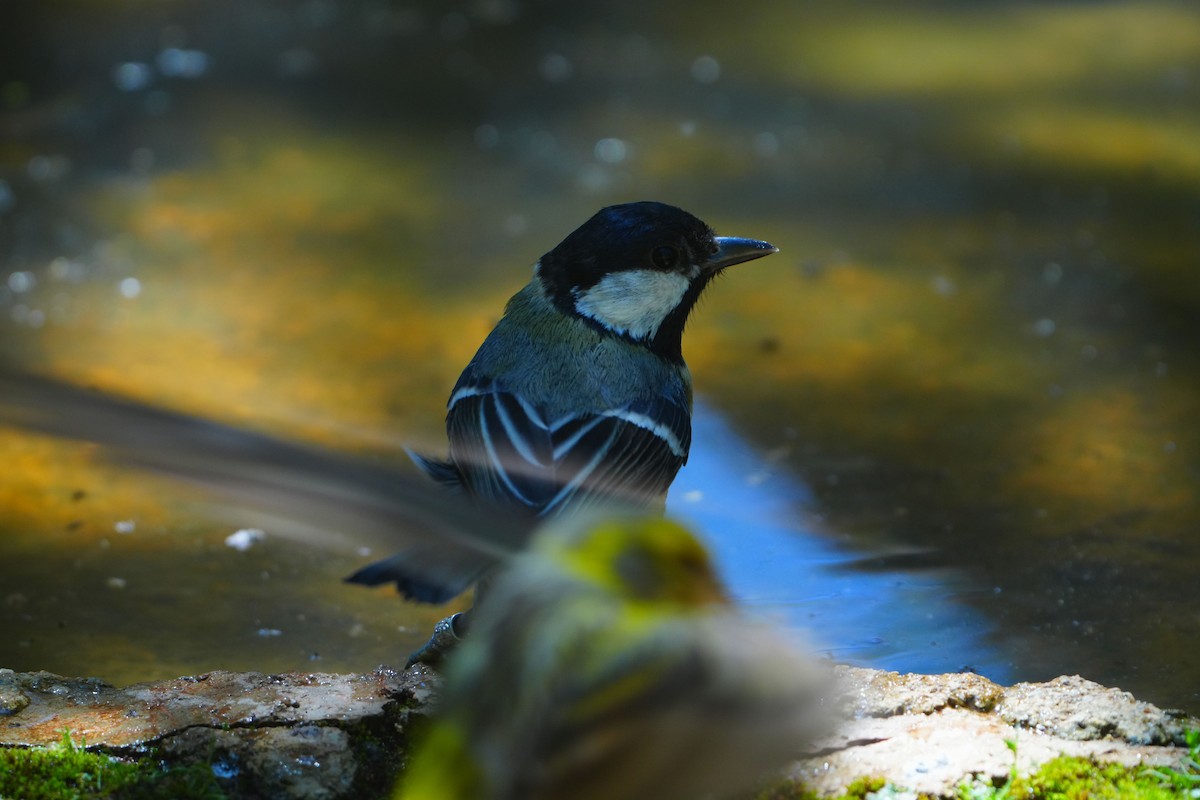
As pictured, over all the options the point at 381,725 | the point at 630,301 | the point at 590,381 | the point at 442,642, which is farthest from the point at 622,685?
the point at 630,301

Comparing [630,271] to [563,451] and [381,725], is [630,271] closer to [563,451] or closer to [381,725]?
[563,451]

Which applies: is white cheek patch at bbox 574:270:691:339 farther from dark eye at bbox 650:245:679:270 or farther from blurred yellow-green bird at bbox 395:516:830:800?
blurred yellow-green bird at bbox 395:516:830:800

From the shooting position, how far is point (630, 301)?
12.7 feet

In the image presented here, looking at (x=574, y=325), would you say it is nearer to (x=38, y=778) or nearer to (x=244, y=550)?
(x=244, y=550)

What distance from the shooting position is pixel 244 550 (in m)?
4.41

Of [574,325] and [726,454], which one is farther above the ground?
[574,325]

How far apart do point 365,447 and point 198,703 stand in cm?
193

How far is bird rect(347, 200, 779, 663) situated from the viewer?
327cm

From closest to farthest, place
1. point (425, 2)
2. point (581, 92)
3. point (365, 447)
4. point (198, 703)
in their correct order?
point (198, 703)
point (365, 447)
point (581, 92)
point (425, 2)

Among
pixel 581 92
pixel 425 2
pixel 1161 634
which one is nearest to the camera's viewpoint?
pixel 1161 634

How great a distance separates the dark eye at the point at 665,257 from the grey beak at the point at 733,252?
0.13 m

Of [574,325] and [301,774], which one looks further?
[574,325]

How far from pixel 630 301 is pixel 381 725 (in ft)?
4.78

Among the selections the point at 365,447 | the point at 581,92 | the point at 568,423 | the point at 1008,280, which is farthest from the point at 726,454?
the point at 581,92
